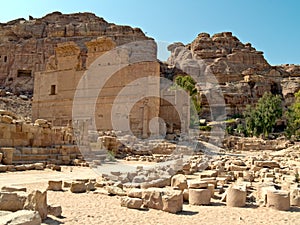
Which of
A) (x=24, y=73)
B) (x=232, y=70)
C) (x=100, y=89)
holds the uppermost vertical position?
(x=232, y=70)

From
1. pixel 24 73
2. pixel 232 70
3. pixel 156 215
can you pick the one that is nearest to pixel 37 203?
pixel 156 215

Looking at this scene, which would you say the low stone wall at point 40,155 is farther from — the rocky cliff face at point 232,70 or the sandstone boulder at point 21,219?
the rocky cliff face at point 232,70

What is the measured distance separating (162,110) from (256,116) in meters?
11.0

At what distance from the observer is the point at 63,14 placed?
205 ft

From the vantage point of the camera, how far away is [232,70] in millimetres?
54656

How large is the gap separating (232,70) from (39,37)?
34.9 meters

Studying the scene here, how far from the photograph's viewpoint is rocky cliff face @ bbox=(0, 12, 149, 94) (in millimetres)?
50750

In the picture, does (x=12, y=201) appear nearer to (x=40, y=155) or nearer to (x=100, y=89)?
(x=40, y=155)

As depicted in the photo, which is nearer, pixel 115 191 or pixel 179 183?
pixel 115 191

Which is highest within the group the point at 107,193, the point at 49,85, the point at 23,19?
the point at 23,19

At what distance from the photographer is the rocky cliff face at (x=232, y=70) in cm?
4609

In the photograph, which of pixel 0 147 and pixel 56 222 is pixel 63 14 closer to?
pixel 0 147

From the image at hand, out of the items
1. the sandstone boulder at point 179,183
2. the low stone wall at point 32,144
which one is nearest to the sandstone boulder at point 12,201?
the sandstone boulder at point 179,183

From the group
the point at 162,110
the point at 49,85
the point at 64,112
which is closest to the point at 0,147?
the point at 64,112
